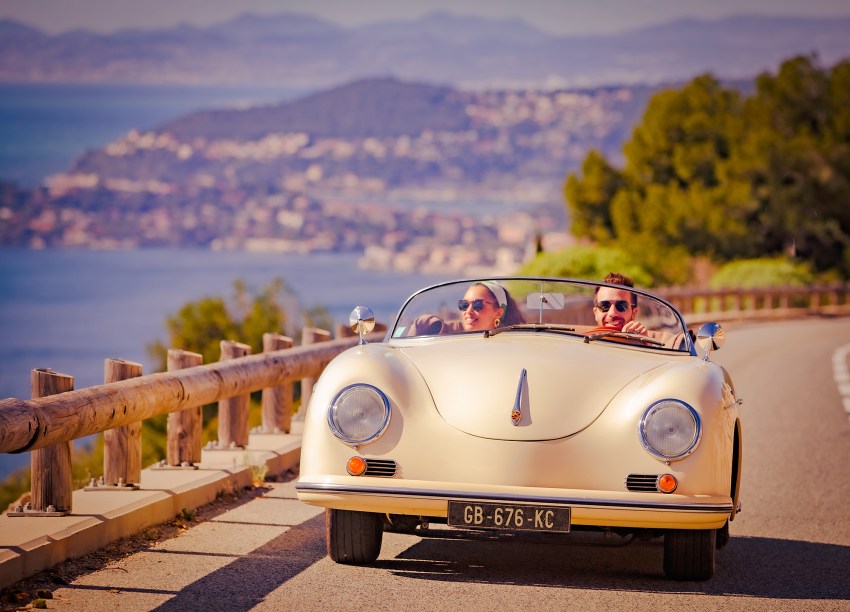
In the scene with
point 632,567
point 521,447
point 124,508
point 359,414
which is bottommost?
point 632,567

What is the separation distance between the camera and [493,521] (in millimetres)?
6574

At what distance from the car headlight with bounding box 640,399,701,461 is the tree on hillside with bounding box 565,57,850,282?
147 feet

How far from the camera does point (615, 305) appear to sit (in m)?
8.18

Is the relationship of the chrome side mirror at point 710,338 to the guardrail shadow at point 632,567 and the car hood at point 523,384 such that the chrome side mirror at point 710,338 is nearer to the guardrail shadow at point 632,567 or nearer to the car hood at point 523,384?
the car hood at point 523,384

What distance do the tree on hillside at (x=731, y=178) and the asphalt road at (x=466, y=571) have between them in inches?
1688

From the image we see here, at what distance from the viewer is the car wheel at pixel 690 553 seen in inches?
274

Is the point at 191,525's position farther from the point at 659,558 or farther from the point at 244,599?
the point at 659,558

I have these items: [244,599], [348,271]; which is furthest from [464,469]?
[348,271]

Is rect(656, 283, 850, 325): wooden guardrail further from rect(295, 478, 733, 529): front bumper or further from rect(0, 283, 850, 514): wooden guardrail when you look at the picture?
rect(295, 478, 733, 529): front bumper

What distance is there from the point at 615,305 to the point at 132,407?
8.82 ft

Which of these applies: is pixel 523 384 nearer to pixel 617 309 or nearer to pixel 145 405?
pixel 617 309

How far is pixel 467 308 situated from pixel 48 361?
123581 millimetres

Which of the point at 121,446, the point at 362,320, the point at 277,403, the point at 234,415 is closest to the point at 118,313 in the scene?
the point at 277,403

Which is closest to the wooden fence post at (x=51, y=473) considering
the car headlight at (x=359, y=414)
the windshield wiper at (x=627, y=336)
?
the car headlight at (x=359, y=414)
